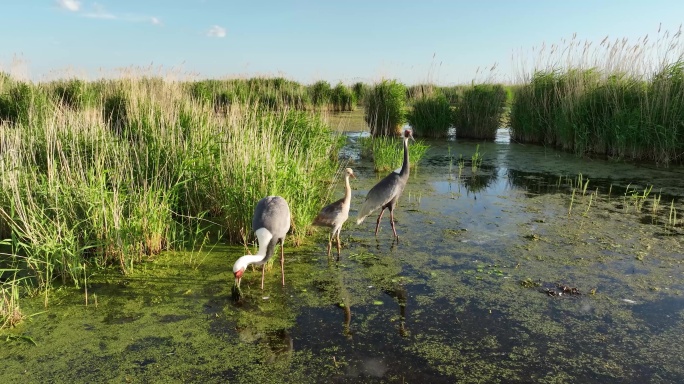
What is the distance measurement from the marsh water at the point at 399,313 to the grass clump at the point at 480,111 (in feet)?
25.7

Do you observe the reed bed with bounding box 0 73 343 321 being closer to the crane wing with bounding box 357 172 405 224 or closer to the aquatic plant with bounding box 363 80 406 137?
the crane wing with bounding box 357 172 405 224

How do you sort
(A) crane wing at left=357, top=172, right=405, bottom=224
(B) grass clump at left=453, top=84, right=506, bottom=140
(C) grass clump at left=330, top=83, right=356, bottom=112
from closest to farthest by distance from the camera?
(A) crane wing at left=357, top=172, right=405, bottom=224, (B) grass clump at left=453, top=84, right=506, bottom=140, (C) grass clump at left=330, top=83, right=356, bottom=112

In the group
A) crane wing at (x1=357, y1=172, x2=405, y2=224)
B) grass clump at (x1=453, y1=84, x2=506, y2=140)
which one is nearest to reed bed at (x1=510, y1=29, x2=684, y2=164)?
grass clump at (x1=453, y1=84, x2=506, y2=140)

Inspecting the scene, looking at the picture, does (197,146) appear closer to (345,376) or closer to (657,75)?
(345,376)

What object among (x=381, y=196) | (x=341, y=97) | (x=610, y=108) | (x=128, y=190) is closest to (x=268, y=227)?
(x=128, y=190)

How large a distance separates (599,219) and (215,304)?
473 cm

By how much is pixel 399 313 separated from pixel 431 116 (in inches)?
435

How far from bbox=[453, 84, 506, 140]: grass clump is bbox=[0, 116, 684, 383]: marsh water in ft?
25.7

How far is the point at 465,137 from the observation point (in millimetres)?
14172

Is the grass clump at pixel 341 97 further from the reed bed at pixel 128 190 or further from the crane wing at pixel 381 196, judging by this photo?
the crane wing at pixel 381 196

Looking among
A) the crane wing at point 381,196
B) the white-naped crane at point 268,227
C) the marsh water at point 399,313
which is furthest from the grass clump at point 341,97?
the white-naped crane at point 268,227

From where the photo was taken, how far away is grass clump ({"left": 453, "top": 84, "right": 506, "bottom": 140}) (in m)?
13.2

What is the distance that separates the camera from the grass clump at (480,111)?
1319 centimetres

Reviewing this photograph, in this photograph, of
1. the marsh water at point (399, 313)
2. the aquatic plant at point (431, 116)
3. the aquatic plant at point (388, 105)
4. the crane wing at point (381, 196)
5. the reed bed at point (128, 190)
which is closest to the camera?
the marsh water at point (399, 313)
